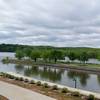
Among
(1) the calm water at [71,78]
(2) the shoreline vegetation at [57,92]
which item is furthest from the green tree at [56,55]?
(2) the shoreline vegetation at [57,92]

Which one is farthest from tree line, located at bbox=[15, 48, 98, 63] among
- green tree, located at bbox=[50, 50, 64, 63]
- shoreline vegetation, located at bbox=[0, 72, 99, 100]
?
shoreline vegetation, located at bbox=[0, 72, 99, 100]

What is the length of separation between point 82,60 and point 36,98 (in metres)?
71.0

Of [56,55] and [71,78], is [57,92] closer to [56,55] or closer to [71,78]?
[71,78]

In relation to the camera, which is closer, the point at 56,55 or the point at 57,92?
the point at 57,92

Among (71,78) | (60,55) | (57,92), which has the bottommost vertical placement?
(71,78)

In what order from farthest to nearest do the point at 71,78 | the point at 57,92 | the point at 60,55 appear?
the point at 60,55, the point at 71,78, the point at 57,92

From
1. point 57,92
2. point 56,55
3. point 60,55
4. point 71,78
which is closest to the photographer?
point 57,92

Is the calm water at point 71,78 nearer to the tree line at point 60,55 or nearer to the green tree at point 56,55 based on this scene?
the tree line at point 60,55

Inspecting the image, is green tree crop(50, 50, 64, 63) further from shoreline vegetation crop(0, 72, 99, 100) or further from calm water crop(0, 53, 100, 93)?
shoreline vegetation crop(0, 72, 99, 100)

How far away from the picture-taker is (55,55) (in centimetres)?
8800

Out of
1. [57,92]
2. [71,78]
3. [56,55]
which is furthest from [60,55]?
[57,92]

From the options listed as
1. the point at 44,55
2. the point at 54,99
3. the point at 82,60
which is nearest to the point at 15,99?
the point at 54,99

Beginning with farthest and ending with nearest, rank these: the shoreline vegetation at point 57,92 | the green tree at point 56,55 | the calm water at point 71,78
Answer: the green tree at point 56,55, the calm water at point 71,78, the shoreline vegetation at point 57,92

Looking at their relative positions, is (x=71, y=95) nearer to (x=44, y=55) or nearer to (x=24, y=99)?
(x=24, y=99)
